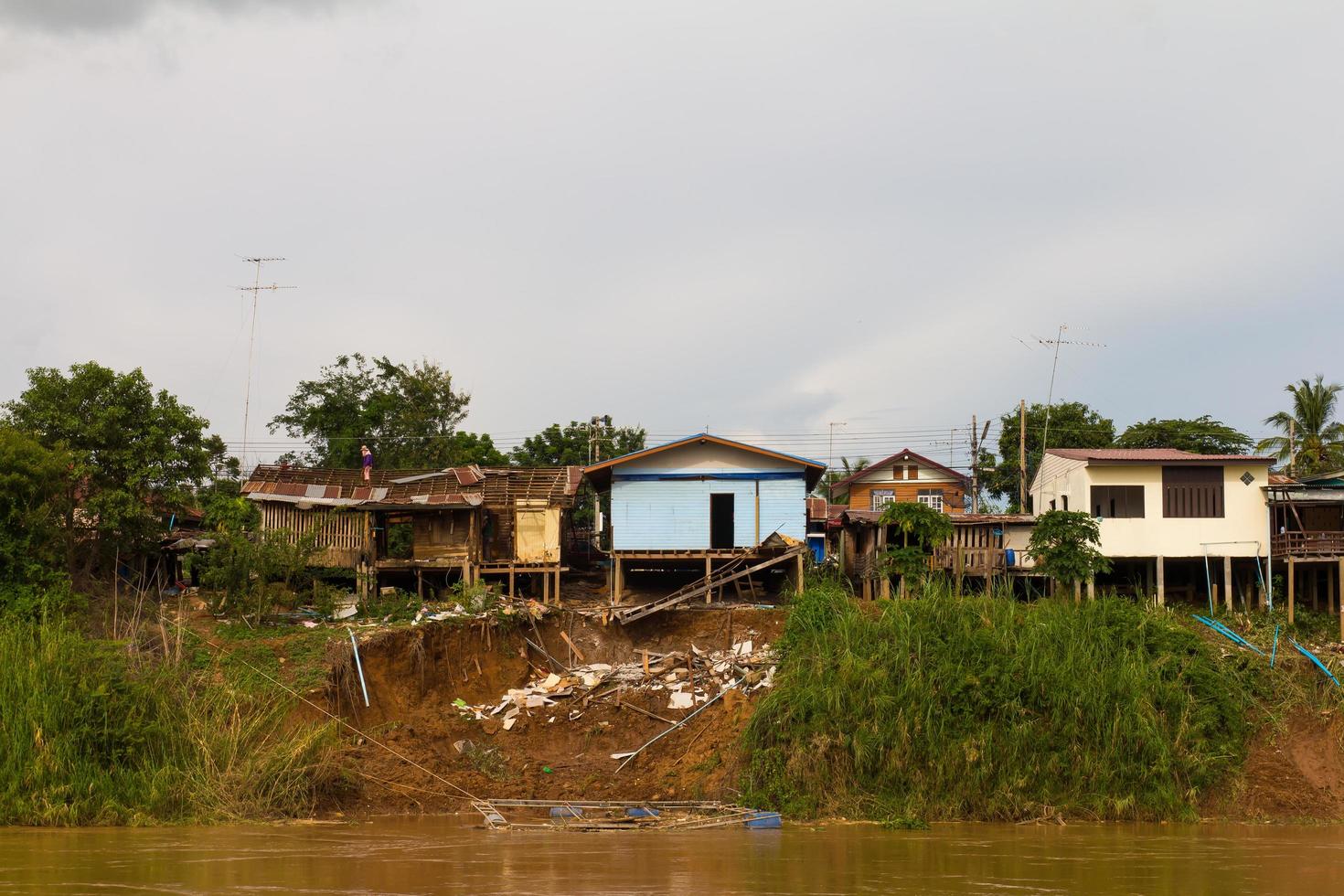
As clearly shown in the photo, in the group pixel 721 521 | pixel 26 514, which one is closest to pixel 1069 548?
pixel 721 521

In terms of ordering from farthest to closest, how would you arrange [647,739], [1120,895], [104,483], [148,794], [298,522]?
1. [298,522]
2. [104,483]
3. [647,739]
4. [148,794]
5. [1120,895]

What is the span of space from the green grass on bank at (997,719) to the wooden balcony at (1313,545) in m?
5.68

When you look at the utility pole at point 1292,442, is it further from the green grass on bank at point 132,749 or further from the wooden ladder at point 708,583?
the green grass on bank at point 132,749

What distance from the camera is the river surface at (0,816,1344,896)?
14.6 m

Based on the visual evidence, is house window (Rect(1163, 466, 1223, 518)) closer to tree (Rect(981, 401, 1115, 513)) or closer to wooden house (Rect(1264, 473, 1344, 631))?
wooden house (Rect(1264, 473, 1344, 631))

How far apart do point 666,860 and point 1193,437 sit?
29.6 m

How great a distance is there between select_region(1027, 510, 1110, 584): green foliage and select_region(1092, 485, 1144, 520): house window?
1.28m

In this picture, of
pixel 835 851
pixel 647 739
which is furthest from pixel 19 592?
pixel 835 851

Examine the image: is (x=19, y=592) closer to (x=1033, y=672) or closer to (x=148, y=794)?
(x=148, y=794)

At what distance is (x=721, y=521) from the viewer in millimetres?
29016

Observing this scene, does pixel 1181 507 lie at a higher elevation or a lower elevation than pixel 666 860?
Answer: higher

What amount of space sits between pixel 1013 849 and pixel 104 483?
64.8 feet

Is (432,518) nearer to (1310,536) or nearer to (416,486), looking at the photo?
(416,486)

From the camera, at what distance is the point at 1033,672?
70.5ft
